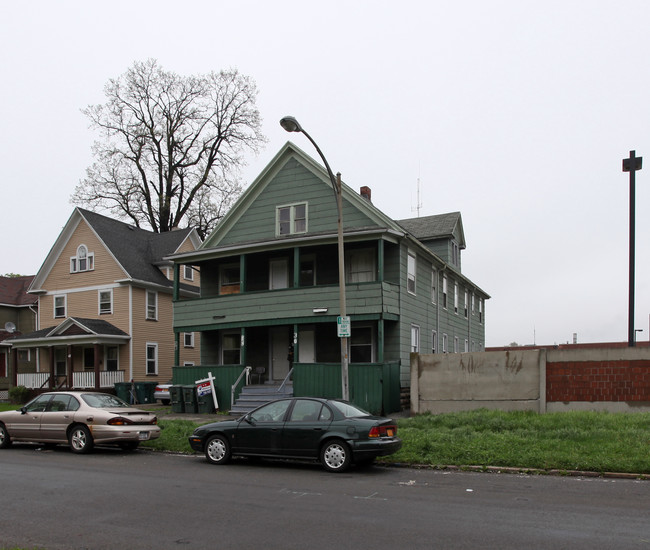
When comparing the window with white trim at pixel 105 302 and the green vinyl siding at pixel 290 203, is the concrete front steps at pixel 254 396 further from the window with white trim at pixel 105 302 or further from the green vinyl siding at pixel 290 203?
the window with white trim at pixel 105 302

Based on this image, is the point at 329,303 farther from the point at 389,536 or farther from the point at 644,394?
the point at 389,536

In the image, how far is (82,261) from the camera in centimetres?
3478

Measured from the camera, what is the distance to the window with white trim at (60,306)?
35.1m

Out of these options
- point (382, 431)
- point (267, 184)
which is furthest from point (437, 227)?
point (382, 431)

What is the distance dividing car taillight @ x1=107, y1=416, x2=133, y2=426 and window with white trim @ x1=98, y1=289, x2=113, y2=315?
19.5m

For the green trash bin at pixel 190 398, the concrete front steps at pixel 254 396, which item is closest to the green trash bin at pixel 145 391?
the green trash bin at pixel 190 398

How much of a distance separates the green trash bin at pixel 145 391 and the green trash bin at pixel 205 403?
8.47 metres

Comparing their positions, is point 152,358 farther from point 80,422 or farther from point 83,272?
point 80,422

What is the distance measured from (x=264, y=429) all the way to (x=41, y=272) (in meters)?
27.5

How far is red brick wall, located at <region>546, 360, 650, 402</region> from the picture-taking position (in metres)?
16.4

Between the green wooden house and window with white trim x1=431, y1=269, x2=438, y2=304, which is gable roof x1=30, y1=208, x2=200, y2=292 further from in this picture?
window with white trim x1=431, y1=269, x2=438, y2=304

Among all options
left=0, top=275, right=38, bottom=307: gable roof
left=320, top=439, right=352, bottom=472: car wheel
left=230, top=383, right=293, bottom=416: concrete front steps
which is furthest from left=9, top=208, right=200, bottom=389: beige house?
left=320, top=439, right=352, bottom=472: car wheel

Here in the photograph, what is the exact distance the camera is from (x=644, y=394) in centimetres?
1631

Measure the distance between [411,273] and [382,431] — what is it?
13223 millimetres
